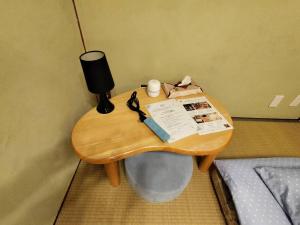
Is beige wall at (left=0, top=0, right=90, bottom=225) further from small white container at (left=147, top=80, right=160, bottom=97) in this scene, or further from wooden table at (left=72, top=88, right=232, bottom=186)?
small white container at (left=147, top=80, right=160, bottom=97)

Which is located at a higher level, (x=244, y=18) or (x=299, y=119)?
(x=244, y=18)

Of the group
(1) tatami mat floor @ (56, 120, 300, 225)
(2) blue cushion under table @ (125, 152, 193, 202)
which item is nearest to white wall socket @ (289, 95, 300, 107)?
(1) tatami mat floor @ (56, 120, 300, 225)

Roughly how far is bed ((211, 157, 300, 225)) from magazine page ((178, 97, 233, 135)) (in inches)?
17.6

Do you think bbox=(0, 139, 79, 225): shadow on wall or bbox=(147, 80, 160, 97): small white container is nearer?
bbox=(0, 139, 79, 225): shadow on wall

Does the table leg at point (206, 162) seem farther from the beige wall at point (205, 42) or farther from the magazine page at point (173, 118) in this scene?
the beige wall at point (205, 42)

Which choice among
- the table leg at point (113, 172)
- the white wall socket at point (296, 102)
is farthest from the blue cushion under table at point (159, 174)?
the white wall socket at point (296, 102)

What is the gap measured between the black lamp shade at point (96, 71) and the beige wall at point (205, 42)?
0.50 meters

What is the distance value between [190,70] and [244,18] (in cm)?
53

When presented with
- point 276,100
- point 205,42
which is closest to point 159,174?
point 205,42

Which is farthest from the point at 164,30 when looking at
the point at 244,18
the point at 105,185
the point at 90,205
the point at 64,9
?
the point at 90,205

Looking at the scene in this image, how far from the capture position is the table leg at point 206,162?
1260 mm

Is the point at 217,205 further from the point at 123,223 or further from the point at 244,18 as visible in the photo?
the point at 244,18

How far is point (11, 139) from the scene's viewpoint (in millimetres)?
752

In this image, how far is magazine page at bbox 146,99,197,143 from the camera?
94 cm
